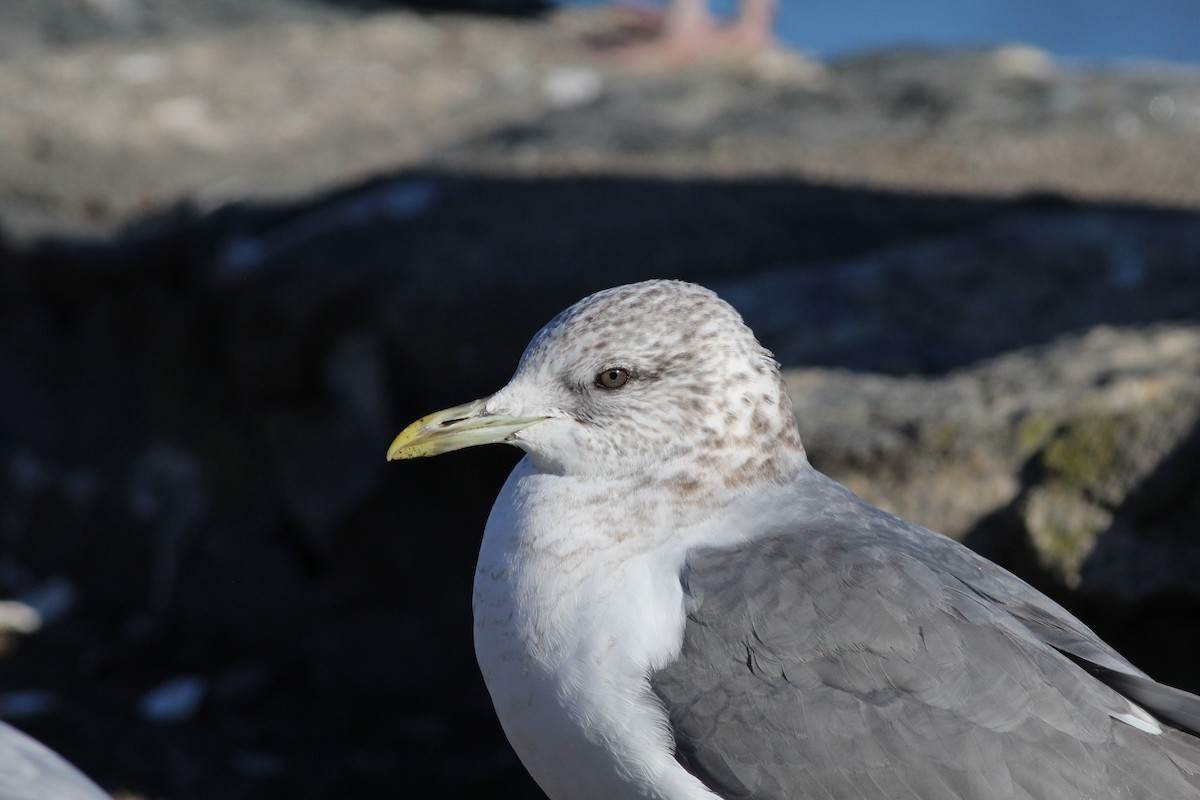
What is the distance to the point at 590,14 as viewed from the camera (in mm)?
11312

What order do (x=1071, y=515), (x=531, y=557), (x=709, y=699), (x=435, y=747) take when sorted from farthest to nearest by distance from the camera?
(x=435, y=747) < (x=1071, y=515) < (x=531, y=557) < (x=709, y=699)

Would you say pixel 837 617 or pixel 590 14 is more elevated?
pixel 590 14

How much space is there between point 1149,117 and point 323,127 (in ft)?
16.8

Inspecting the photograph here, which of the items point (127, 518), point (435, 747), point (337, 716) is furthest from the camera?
point (127, 518)

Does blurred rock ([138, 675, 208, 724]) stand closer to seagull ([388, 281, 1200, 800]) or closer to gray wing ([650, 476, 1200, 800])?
seagull ([388, 281, 1200, 800])

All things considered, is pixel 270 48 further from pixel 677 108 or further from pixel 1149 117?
pixel 1149 117

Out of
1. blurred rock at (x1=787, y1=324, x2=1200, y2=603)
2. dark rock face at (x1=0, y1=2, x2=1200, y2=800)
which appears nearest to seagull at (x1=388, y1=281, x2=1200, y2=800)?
blurred rock at (x1=787, y1=324, x2=1200, y2=603)

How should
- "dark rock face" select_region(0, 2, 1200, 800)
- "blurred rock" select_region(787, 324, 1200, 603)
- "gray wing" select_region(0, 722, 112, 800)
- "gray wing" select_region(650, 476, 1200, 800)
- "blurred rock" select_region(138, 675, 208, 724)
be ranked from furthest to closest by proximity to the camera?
1. "blurred rock" select_region(138, 675, 208, 724)
2. "dark rock face" select_region(0, 2, 1200, 800)
3. "blurred rock" select_region(787, 324, 1200, 603)
4. "gray wing" select_region(0, 722, 112, 800)
5. "gray wing" select_region(650, 476, 1200, 800)

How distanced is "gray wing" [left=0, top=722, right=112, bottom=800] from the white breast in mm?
861

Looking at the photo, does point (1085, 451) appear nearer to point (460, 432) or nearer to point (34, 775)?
point (460, 432)

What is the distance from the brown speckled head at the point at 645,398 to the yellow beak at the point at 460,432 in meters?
0.02

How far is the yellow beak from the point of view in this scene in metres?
2.55

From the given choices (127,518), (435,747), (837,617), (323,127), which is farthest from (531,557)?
(323,127)

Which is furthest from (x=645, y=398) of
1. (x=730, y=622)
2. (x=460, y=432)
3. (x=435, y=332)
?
(x=435, y=332)
